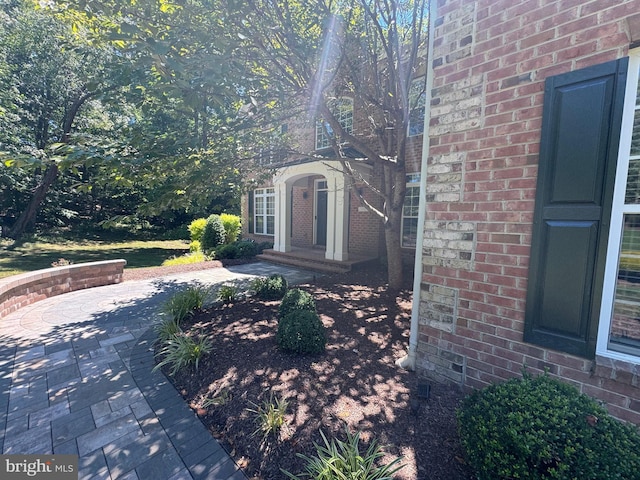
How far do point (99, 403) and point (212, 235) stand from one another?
10.2 m

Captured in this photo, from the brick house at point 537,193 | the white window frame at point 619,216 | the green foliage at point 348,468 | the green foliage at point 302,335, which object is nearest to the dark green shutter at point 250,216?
the green foliage at point 302,335

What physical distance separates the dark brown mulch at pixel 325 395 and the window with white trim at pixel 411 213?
4440mm

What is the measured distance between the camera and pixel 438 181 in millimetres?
2836

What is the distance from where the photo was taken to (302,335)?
3.44 m

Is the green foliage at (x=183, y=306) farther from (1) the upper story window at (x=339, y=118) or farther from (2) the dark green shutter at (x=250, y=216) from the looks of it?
(2) the dark green shutter at (x=250, y=216)

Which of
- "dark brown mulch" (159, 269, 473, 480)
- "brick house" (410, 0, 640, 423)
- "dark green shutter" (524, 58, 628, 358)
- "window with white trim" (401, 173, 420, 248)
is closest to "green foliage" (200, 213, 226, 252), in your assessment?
"window with white trim" (401, 173, 420, 248)

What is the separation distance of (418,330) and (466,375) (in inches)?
23.1

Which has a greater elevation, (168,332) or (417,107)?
(417,107)

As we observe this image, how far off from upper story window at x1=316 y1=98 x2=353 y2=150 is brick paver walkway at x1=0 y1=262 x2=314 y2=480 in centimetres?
525

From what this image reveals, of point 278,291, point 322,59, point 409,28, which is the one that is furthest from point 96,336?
point 409,28

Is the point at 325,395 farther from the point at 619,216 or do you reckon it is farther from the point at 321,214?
the point at 321,214

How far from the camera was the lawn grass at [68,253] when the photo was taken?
31.7 ft

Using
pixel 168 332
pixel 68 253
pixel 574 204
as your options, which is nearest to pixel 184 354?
pixel 168 332

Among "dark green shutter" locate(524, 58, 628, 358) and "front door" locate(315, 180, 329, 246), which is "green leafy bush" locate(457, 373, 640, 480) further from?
"front door" locate(315, 180, 329, 246)
